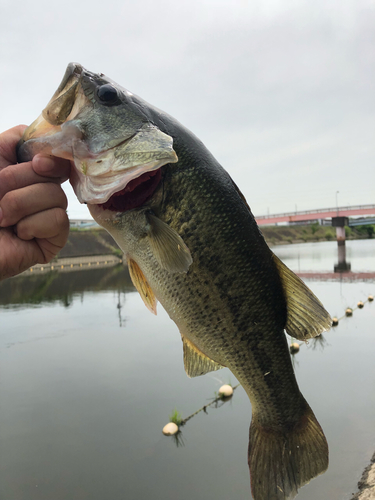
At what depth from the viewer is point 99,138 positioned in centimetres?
166

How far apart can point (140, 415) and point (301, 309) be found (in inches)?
333

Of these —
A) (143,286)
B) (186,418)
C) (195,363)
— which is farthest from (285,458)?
(186,418)

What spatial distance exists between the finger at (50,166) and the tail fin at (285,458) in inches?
71.1

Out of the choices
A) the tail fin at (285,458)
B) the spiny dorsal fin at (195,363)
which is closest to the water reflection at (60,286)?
the spiny dorsal fin at (195,363)

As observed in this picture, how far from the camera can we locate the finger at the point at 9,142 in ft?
6.31

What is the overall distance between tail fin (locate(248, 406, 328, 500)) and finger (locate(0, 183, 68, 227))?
1715 mm

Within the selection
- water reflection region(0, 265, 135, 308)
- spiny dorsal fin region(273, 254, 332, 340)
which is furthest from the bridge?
spiny dorsal fin region(273, 254, 332, 340)

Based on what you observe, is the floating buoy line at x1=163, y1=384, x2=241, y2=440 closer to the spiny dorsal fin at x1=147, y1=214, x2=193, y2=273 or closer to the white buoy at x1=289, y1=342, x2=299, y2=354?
the white buoy at x1=289, y1=342, x2=299, y2=354

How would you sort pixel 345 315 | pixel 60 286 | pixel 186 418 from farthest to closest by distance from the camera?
pixel 60 286
pixel 345 315
pixel 186 418

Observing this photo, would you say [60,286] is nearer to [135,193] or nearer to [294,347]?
[294,347]

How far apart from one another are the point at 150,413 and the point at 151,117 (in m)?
9.02

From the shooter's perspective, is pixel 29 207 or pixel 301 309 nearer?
pixel 29 207

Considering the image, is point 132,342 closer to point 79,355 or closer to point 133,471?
point 79,355

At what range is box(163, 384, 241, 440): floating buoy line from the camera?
26.8 feet
